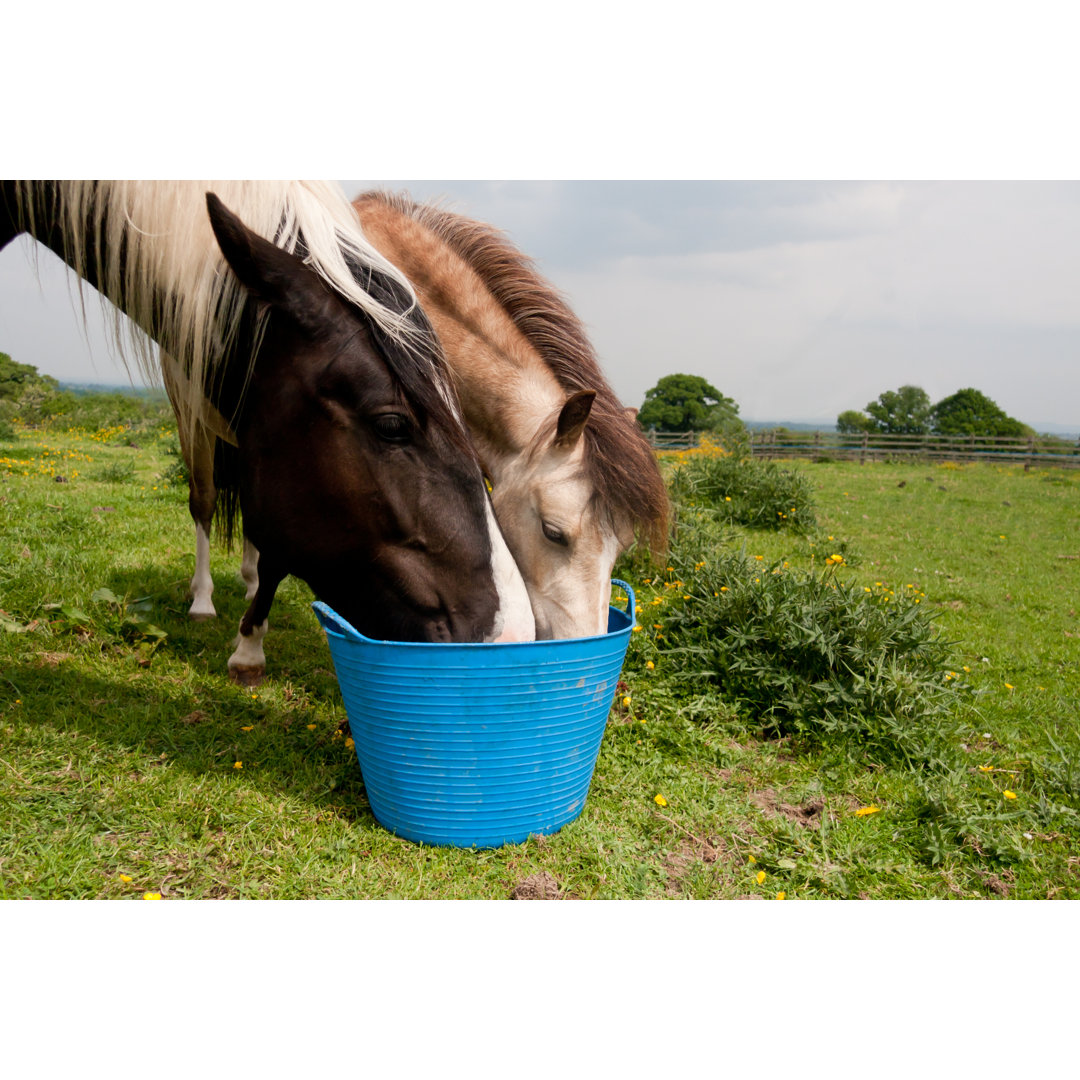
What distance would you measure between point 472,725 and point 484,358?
1.59 metres

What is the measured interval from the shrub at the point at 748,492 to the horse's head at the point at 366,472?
5.03m

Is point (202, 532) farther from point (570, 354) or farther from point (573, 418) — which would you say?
point (573, 418)

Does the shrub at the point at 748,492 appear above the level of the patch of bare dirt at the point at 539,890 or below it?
above

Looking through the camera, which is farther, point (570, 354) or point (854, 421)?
point (854, 421)

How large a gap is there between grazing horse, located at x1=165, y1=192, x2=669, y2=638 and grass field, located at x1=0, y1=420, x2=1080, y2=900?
0.78 m

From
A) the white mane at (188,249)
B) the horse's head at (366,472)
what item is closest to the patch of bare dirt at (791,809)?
the horse's head at (366,472)

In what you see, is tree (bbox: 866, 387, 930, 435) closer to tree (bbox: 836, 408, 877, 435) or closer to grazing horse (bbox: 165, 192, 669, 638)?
tree (bbox: 836, 408, 877, 435)

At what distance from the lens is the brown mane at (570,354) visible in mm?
2660

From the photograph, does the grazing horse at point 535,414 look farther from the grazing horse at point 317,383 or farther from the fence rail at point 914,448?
the fence rail at point 914,448

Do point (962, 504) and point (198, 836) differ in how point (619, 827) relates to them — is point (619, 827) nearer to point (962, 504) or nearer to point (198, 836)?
point (198, 836)

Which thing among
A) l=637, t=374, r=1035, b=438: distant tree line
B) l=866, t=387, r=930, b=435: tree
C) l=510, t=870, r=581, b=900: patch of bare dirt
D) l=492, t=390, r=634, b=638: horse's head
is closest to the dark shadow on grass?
l=510, t=870, r=581, b=900: patch of bare dirt

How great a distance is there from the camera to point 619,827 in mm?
2361

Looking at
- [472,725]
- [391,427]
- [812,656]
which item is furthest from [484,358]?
[812,656]

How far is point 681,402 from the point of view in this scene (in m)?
56.9
